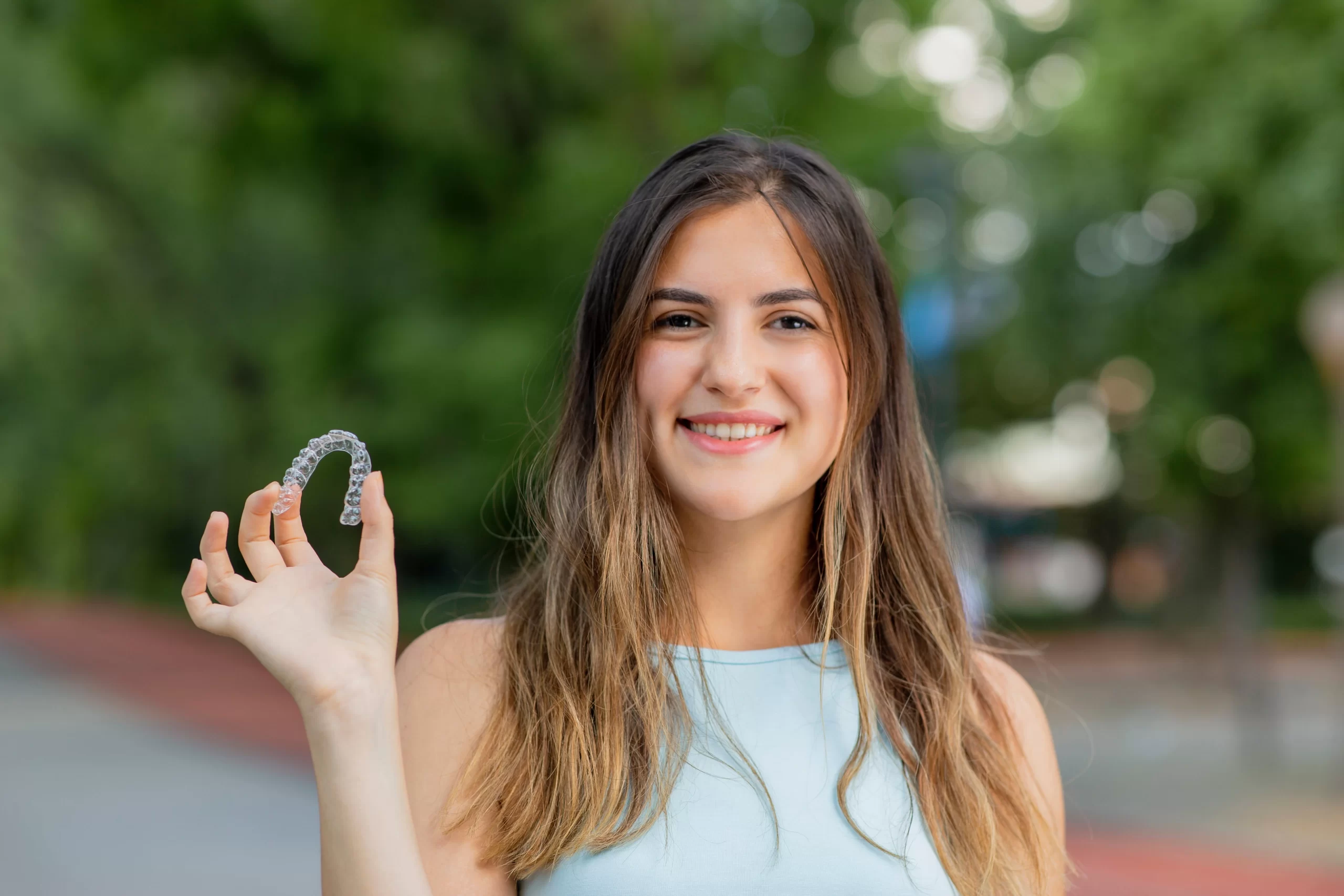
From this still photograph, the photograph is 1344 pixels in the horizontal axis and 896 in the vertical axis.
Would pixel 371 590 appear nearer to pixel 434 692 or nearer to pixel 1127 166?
pixel 434 692

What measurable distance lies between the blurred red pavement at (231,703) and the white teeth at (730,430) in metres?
0.99

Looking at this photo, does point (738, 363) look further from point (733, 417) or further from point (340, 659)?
point (340, 659)

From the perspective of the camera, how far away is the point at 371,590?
1798mm

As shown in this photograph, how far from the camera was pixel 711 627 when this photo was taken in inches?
89.1

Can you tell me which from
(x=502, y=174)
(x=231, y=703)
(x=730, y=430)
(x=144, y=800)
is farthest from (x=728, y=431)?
(x=231, y=703)

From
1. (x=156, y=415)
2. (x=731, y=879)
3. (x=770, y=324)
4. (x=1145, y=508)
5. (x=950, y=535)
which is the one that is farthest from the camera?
(x=1145, y=508)

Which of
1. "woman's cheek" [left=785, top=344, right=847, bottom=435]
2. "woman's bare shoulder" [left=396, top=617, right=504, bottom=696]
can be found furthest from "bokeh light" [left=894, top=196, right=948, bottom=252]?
"woman's bare shoulder" [left=396, top=617, right=504, bottom=696]

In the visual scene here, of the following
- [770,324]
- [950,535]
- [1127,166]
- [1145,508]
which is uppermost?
[1127,166]

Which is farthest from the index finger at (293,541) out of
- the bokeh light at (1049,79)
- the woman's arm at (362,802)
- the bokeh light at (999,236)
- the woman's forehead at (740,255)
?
the bokeh light at (1049,79)

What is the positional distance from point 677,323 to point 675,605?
1.51 feet

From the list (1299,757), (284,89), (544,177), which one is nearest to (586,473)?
(544,177)

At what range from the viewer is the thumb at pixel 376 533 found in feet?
5.94

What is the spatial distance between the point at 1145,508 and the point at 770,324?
2355cm

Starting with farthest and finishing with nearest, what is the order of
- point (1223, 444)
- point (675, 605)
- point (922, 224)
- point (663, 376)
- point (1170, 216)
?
point (922, 224), point (1223, 444), point (1170, 216), point (675, 605), point (663, 376)
